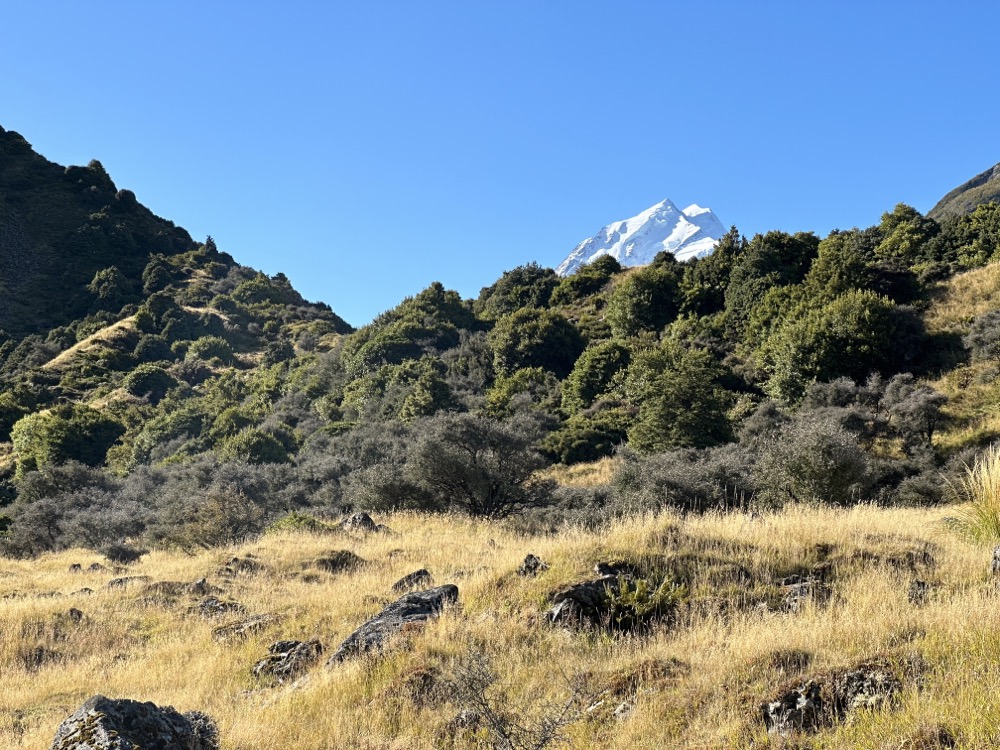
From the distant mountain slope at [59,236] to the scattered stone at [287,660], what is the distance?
92.7m

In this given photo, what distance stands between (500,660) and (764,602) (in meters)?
2.75

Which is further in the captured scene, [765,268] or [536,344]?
[536,344]

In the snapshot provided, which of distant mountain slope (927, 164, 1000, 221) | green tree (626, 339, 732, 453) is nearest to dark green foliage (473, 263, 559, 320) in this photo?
green tree (626, 339, 732, 453)

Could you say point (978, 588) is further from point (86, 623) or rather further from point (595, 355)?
point (595, 355)

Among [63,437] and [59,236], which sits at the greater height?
[59,236]

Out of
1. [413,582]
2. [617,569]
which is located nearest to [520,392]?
[413,582]

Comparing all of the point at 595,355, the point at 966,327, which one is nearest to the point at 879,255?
the point at 966,327

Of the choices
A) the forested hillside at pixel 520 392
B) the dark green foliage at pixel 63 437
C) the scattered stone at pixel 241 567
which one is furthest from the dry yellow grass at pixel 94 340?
the scattered stone at pixel 241 567

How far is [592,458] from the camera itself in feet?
113

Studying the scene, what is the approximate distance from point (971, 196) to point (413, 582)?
5387 inches

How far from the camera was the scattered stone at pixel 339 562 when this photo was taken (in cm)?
1198

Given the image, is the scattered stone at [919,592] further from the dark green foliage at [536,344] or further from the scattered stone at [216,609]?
the dark green foliage at [536,344]

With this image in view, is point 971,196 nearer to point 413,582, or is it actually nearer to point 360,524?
point 360,524

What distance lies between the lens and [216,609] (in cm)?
968
